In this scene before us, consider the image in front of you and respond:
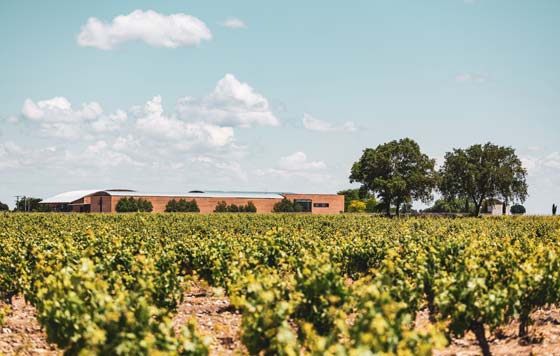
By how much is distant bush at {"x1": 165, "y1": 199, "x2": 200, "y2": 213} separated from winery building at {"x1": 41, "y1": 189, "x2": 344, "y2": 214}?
7.01 feet

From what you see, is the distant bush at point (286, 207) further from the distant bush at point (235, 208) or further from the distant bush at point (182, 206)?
the distant bush at point (182, 206)

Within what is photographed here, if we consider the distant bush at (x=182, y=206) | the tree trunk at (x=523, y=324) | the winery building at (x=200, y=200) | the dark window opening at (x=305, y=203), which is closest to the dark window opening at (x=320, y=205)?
the winery building at (x=200, y=200)

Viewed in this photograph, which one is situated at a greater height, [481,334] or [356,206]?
[356,206]

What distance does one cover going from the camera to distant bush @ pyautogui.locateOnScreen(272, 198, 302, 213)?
9938 centimetres

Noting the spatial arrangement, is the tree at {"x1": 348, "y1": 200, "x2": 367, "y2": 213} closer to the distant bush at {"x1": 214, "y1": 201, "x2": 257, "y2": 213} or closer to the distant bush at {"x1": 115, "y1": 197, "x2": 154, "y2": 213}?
the distant bush at {"x1": 214, "y1": 201, "x2": 257, "y2": 213}

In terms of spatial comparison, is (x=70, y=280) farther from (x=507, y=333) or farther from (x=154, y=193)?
(x=154, y=193)

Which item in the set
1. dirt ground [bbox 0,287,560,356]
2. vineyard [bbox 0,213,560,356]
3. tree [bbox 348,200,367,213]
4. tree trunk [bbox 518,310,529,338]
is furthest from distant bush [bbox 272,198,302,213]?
tree trunk [bbox 518,310,529,338]

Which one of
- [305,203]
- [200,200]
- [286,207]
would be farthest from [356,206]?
[200,200]

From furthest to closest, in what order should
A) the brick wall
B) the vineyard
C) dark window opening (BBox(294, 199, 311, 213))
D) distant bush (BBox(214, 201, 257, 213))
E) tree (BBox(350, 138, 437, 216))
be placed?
Result: the brick wall → dark window opening (BBox(294, 199, 311, 213)) → distant bush (BBox(214, 201, 257, 213)) → tree (BBox(350, 138, 437, 216)) → the vineyard

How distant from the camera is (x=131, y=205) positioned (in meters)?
90.6

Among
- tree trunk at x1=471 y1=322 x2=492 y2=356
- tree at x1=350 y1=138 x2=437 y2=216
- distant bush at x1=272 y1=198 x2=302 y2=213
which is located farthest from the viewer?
distant bush at x1=272 y1=198 x2=302 y2=213

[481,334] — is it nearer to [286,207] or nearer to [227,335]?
[227,335]

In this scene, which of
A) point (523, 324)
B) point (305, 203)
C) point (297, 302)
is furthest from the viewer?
point (305, 203)

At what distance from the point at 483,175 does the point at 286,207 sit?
32331 millimetres
